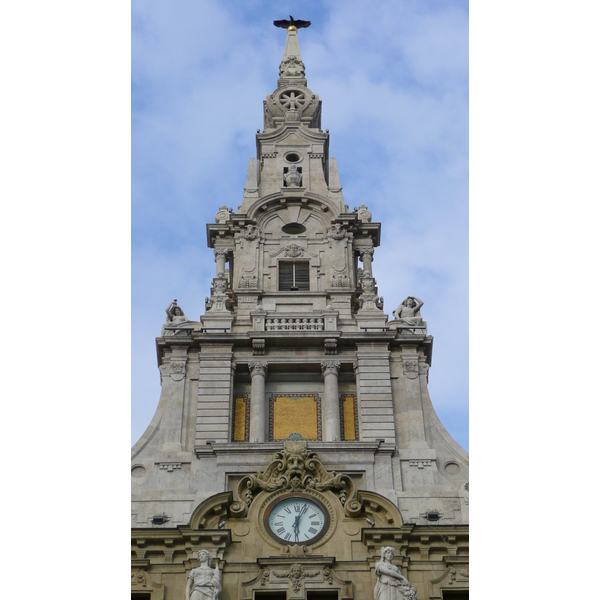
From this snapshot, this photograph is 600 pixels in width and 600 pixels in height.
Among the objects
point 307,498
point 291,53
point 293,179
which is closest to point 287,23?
point 291,53

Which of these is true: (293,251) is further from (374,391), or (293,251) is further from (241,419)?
(241,419)

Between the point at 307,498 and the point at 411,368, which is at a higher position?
the point at 411,368

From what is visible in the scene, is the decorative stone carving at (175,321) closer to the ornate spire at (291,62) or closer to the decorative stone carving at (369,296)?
the decorative stone carving at (369,296)

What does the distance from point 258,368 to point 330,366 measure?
7.10 ft

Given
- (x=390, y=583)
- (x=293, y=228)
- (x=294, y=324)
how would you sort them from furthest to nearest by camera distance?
(x=293, y=228), (x=294, y=324), (x=390, y=583)

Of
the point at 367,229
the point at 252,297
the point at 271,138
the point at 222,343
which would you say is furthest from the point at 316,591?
the point at 271,138

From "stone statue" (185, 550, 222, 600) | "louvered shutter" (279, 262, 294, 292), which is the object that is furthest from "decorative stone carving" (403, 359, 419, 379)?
"stone statue" (185, 550, 222, 600)

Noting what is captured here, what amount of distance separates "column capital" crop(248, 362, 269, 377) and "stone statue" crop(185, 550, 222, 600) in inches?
273

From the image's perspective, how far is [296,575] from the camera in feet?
85.7

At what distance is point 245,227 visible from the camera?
3622 cm

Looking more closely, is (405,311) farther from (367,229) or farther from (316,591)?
(316,591)

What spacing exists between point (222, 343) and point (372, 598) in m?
9.50

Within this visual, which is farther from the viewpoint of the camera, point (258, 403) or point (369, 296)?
point (369, 296)

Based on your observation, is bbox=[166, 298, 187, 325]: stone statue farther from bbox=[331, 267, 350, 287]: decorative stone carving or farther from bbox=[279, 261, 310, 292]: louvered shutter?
bbox=[331, 267, 350, 287]: decorative stone carving
